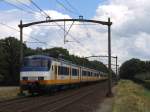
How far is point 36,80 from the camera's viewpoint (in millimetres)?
36281

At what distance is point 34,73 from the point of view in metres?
36.5

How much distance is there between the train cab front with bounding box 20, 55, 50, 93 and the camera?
1423 inches

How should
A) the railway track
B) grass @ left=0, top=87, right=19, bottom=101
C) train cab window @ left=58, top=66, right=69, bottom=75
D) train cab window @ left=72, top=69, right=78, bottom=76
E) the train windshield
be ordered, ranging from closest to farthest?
the railway track → grass @ left=0, top=87, right=19, bottom=101 → the train windshield → train cab window @ left=58, top=66, right=69, bottom=75 → train cab window @ left=72, top=69, right=78, bottom=76

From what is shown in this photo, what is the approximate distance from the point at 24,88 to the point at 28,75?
42.8 inches

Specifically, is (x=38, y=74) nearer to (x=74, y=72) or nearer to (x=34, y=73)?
(x=34, y=73)

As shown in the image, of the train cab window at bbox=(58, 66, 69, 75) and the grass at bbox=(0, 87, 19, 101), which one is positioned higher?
the train cab window at bbox=(58, 66, 69, 75)

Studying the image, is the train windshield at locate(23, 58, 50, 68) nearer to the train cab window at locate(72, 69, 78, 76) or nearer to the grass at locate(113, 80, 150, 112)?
the grass at locate(113, 80, 150, 112)

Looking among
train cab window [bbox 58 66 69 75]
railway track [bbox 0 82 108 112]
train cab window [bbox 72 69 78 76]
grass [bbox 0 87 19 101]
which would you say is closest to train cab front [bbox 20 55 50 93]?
grass [bbox 0 87 19 101]

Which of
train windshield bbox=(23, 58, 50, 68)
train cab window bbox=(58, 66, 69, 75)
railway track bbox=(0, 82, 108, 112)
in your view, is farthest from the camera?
train cab window bbox=(58, 66, 69, 75)

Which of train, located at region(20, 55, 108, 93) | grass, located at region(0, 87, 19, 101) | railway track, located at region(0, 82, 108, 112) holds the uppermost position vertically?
train, located at region(20, 55, 108, 93)

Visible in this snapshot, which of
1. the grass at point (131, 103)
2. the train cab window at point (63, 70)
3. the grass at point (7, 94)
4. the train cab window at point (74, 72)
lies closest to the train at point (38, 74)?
the grass at point (7, 94)

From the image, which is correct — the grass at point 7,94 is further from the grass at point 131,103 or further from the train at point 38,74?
the grass at point 131,103

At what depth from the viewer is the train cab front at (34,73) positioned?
3616 centimetres

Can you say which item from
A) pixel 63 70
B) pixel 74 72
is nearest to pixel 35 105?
pixel 63 70
